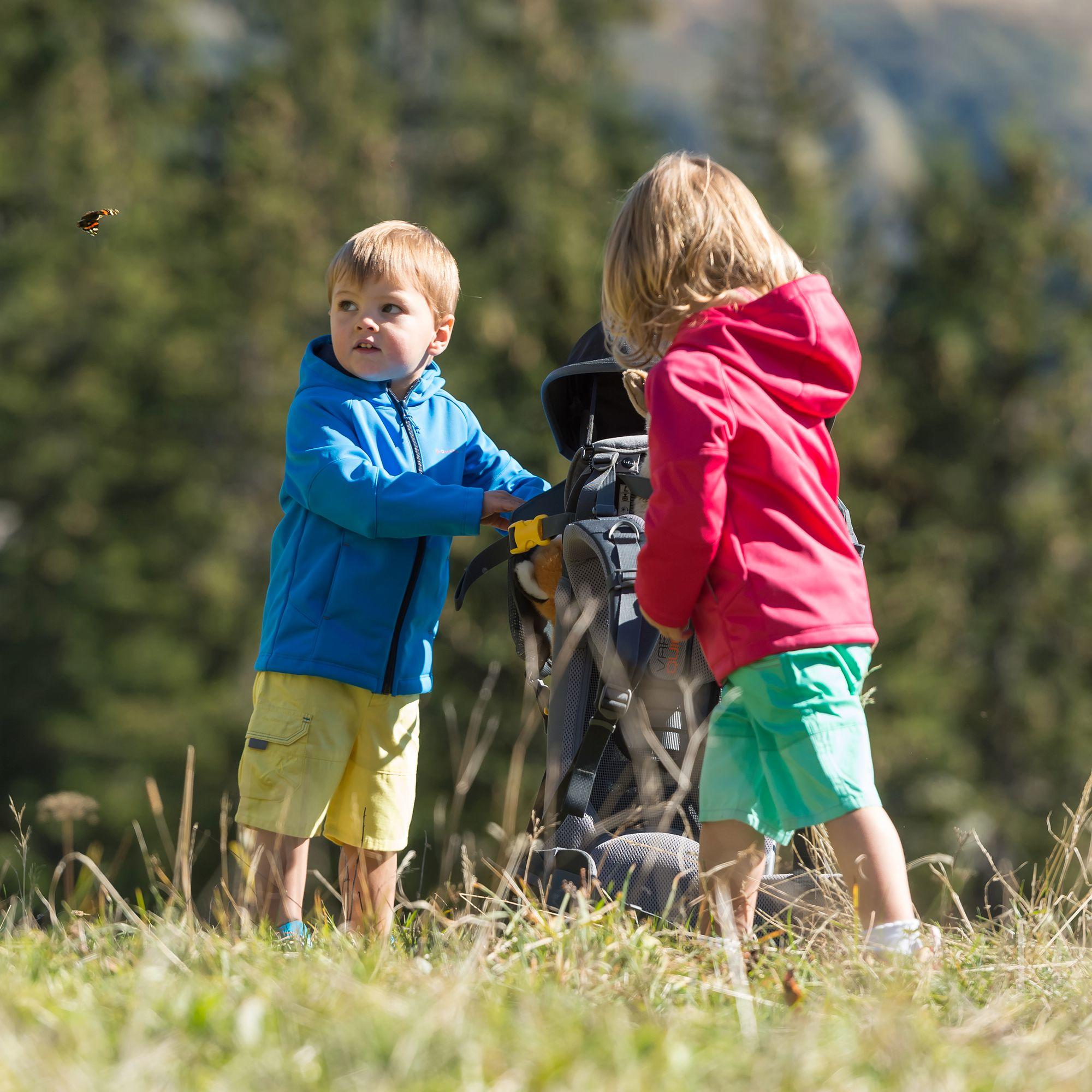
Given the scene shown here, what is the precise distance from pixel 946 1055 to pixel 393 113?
18.9m

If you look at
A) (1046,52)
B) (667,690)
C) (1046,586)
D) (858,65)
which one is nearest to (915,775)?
(1046,586)

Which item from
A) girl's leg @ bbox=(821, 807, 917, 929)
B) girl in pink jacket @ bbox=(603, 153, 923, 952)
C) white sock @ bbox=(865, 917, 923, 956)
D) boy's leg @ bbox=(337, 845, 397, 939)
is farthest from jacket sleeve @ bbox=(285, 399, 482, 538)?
white sock @ bbox=(865, 917, 923, 956)

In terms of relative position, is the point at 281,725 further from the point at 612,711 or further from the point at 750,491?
the point at 750,491

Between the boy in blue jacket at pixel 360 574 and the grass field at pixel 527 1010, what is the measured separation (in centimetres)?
53

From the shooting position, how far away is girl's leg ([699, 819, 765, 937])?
2.55 meters

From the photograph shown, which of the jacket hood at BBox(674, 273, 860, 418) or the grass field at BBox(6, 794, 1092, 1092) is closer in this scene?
the grass field at BBox(6, 794, 1092, 1092)

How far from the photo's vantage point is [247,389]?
1731cm

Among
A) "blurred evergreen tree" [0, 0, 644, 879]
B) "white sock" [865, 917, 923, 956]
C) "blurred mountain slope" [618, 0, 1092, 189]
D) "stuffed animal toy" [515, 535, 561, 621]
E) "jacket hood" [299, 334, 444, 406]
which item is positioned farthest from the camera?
"blurred mountain slope" [618, 0, 1092, 189]

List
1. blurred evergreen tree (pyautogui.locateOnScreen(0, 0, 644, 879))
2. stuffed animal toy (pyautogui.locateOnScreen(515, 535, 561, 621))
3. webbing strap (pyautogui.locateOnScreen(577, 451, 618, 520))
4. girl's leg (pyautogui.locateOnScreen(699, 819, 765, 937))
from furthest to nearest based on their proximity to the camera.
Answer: blurred evergreen tree (pyautogui.locateOnScreen(0, 0, 644, 879)), stuffed animal toy (pyautogui.locateOnScreen(515, 535, 561, 621)), webbing strap (pyautogui.locateOnScreen(577, 451, 618, 520)), girl's leg (pyautogui.locateOnScreen(699, 819, 765, 937))

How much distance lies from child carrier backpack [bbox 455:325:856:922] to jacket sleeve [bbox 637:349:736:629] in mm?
306

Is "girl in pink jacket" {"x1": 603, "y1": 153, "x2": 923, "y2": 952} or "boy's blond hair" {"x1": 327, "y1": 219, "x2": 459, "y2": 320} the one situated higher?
"boy's blond hair" {"x1": 327, "y1": 219, "x2": 459, "y2": 320}

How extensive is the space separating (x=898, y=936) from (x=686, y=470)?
885 mm

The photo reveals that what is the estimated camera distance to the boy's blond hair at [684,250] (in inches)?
104

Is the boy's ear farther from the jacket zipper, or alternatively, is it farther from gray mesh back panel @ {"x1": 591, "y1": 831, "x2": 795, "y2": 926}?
gray mesh back panel @ {"x1": 591, "y1": 831, "x2": 795, "y2": 926}
